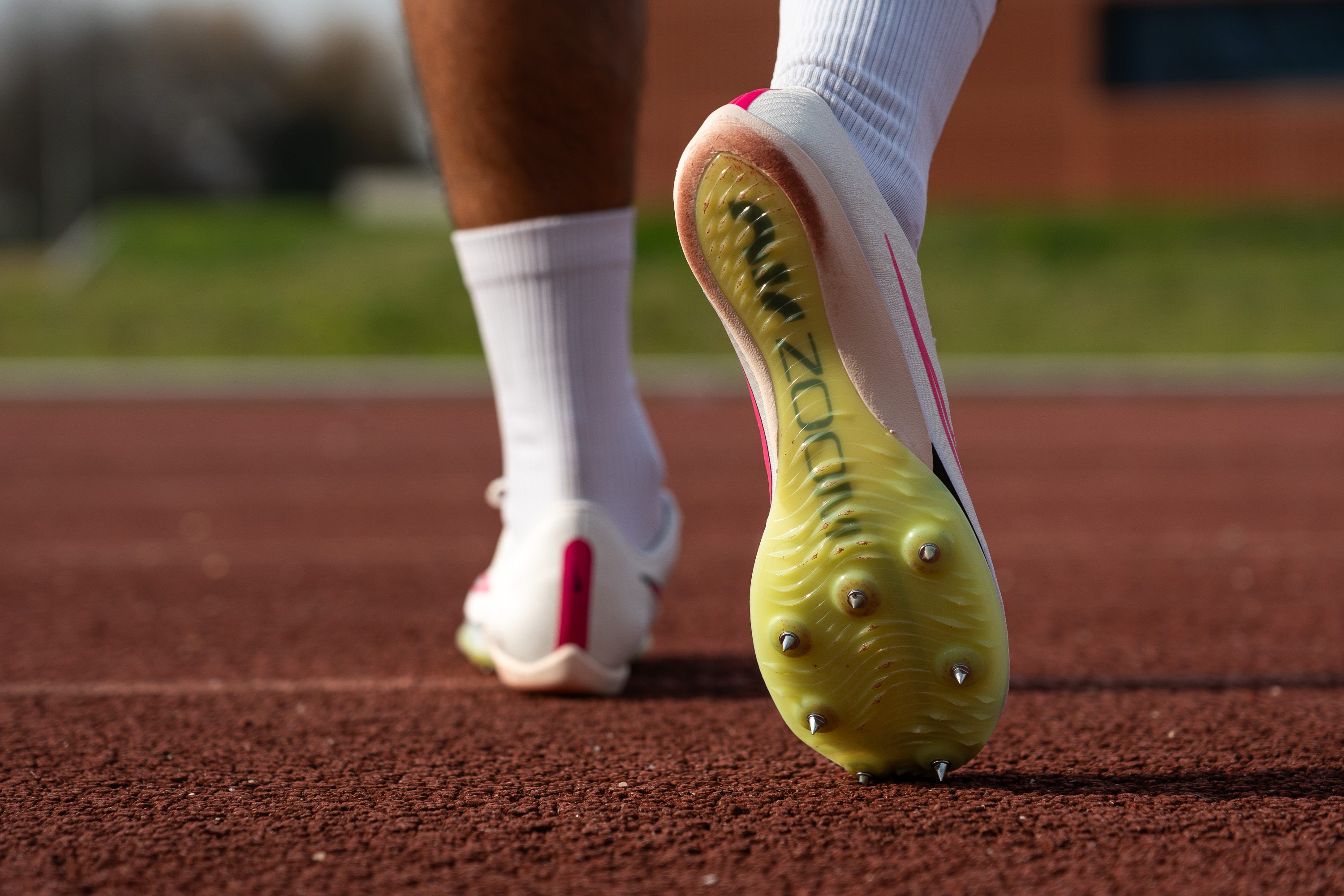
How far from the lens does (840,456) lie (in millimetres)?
1252

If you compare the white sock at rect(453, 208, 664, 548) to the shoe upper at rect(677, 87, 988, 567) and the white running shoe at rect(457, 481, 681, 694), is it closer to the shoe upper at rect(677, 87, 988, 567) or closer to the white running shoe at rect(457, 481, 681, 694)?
the white running shoe at rect(457, 481, 681, 694)

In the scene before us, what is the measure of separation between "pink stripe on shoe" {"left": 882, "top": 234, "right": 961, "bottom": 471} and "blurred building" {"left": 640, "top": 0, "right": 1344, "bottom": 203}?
19.5 meters

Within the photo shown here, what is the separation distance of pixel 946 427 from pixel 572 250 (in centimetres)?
70

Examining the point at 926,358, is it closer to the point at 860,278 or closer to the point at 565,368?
the point at 860,278

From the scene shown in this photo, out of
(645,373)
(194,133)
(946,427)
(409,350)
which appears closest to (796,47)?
(946,427)

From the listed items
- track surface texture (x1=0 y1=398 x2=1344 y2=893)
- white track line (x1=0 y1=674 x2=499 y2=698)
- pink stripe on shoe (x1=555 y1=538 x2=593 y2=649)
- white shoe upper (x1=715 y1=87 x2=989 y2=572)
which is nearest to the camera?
track surface texture (x1=0 y1=398 x2=1344 y2=893)

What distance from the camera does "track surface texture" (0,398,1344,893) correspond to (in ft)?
3.75

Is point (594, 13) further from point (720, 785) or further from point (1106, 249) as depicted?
point (1106, 249)

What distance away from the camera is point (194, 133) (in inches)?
1545

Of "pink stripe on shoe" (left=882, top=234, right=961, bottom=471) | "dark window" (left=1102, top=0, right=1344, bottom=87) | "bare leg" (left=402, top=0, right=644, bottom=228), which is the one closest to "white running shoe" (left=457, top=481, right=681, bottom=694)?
"bare leg" (left=402, top=0, right=644, bottom=228)

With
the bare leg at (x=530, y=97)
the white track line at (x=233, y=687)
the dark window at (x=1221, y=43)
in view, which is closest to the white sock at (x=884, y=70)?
the bare leg at (x=530, y=97)

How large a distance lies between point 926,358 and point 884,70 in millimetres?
283

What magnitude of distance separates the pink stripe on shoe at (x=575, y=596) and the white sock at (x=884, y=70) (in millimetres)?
587

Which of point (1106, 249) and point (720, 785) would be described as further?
point (1106, 249)
